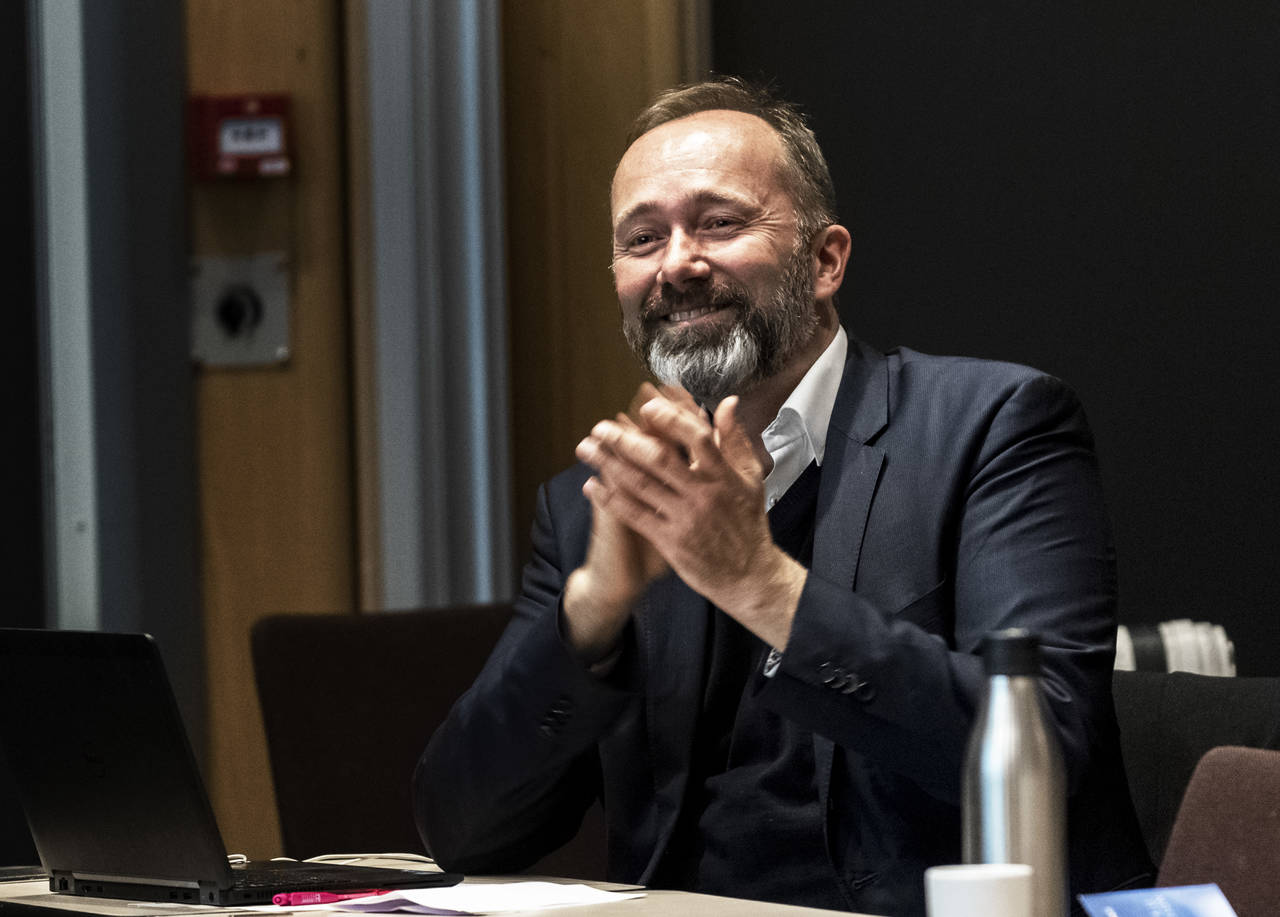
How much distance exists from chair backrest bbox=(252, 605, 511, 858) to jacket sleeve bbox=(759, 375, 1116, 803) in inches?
39.8

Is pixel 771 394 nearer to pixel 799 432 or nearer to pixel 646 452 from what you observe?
pixel 799 432

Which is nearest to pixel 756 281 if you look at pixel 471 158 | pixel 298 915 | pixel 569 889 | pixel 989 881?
pixel 569 889

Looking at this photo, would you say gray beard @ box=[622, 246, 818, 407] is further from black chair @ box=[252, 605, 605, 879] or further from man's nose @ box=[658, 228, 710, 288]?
black chair @ box=[252, 605, 605, 879]

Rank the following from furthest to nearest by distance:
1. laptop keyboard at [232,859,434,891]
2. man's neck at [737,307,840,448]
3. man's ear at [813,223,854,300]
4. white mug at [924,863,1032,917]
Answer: man's ear at [813,223,854,300], man's neck at [737,307,840,448], laptop keyboard at [232,859,434,891], white mug at [924,863,1032,917]

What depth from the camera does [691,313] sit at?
77.8 inches

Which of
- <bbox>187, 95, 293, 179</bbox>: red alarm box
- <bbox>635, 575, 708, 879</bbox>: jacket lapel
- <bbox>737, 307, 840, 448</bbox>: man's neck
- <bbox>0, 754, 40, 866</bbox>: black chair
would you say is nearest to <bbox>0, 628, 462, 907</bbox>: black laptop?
<bbox>635, 575, 708, 879</bbox>: jacket lapel

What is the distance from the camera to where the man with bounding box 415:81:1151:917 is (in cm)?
153

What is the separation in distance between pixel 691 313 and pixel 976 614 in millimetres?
534

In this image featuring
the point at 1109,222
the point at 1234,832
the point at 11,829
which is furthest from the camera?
the point at 11,829

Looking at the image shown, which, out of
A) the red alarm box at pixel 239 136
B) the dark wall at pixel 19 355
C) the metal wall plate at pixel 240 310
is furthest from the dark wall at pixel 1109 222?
the dark wall at pixel 19 355

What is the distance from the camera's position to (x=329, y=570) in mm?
3279

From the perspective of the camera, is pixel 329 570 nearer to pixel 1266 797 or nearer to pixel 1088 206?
pixel 1088 206

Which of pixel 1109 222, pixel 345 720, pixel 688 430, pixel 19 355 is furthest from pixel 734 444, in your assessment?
pixel 19 355

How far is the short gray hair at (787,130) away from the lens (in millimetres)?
2059
